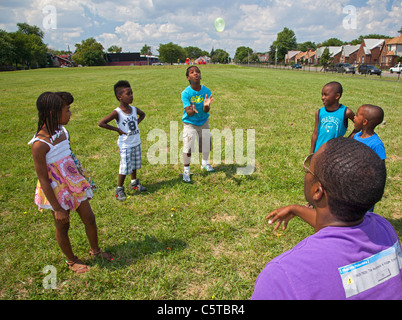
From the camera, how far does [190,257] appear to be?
3.18 metres

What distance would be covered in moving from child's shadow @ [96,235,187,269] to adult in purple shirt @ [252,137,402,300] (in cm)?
237

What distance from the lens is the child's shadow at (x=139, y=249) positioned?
3.13 meters

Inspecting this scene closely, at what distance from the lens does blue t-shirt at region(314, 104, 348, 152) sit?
3795mm

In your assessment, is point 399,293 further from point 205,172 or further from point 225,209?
point 205,172

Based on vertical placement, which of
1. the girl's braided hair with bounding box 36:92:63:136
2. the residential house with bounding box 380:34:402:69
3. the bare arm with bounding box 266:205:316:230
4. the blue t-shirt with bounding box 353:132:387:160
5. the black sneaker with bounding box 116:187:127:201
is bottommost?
the black sneaker with bounding box 116:187:127:201

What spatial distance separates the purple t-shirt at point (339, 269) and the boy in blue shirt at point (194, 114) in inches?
152

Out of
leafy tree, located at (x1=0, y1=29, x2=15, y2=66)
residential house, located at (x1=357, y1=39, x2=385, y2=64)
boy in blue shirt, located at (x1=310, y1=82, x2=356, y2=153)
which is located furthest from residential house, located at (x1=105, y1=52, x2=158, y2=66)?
boy in blue shirt, located at (x1=310, y1=82, x2=356, y2=153)

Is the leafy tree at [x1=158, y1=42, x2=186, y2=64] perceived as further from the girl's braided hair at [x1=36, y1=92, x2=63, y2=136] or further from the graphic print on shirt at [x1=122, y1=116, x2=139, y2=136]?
the girl's braided hair at [x1=36, y1=92, x2=63, y2=136]

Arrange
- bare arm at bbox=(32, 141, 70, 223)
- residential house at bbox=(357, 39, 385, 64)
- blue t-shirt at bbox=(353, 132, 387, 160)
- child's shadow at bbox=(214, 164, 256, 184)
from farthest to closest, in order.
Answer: residential house at bbox=(357, 39, 385, 64) → child's shadow at bbox=(214, 164, 256, 184) → blue t-shirt at bbox=(353, 132, 387, 160) → bare arm at bbox=(32, 141, 70, 223)

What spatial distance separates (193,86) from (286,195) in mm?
2603

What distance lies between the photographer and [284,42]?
127 metres

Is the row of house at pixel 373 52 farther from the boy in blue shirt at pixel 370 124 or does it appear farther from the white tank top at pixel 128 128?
the white tank top at pixel 128 128
